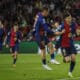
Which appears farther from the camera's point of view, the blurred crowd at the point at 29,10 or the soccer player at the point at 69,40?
the blurred crowd at the point at 29,10

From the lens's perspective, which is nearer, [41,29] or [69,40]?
[69,40]

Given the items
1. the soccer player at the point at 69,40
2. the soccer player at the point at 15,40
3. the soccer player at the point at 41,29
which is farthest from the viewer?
the soccer player at the point at 15,40

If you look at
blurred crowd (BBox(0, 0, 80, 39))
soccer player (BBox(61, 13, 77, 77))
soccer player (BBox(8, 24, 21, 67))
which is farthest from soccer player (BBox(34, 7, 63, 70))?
blurred crowd (BBox(0, 0, 80, 39))

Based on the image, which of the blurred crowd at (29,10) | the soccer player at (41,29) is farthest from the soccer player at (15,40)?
the blurred crowd at (29,10)

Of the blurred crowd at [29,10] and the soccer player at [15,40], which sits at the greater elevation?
the blurred crowd at [29,10]

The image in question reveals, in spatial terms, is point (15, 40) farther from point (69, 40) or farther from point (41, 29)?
point (69, 40)

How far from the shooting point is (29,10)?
3516 centimetres

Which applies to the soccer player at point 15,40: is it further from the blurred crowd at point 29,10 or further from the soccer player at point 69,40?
the blurred crowd at point 29,10

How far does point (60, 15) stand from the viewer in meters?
34.9

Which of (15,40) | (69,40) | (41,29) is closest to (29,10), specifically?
(15,40)

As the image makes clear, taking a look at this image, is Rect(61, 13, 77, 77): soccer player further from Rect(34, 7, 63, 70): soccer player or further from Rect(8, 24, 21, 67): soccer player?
Rect(8, 24, 21, 67): soccer player

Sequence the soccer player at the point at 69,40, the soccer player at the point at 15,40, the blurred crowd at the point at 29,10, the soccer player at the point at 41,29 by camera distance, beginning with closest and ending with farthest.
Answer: the soccer player at the point at 69,40 < the soccer player at the point at 41,29 < the soccer player at the point at 15,40 < the blurred crowd at the point at 29,10

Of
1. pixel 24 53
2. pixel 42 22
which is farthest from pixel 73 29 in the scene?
pixel 24 53

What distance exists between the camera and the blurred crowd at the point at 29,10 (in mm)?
34219
